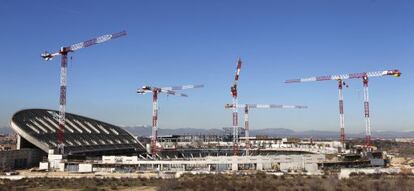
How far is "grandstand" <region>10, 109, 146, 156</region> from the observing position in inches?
4146

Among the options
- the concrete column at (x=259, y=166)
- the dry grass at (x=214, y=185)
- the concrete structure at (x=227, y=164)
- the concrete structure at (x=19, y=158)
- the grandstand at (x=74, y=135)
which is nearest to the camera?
the dry grass at (x=214, y=185)

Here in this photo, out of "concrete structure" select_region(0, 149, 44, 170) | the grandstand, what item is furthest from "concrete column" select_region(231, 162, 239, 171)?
"concrete structure" select_region(0, 149, 44, 170)

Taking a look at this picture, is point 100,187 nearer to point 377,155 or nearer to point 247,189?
point 247,189

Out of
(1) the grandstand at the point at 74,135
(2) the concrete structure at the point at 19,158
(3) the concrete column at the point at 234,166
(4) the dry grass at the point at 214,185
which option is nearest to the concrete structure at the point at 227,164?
(3) the concrete column at the point at 234,166

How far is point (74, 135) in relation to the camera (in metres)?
123

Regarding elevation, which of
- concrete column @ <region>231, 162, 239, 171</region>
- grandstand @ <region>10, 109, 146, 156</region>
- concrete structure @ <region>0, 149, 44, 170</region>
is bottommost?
concrete column @ <region>231, 162, 239, 171</region>

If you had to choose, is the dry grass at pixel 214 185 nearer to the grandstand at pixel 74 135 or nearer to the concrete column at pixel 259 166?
the concrete column at pixel 259 166

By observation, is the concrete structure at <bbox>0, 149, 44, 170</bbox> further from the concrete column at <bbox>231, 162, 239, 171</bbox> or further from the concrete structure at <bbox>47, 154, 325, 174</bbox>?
the concrete column at <bbox>231, 162, 239, 171</bbox>

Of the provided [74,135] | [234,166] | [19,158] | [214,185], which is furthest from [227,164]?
[74,135]

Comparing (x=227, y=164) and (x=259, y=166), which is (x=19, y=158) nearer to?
(x=227, y=164)

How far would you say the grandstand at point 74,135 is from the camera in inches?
4146

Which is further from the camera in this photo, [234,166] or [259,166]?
[234,166]

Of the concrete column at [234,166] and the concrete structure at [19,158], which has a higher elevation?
the concrete structure at [19,158]

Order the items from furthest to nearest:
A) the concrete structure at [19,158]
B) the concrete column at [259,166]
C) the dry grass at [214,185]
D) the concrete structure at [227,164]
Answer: the concrete column at [259,166] → the concrete structure at [227,164] → the concrete structure at [19,158] → the dry grass at [214,185]
